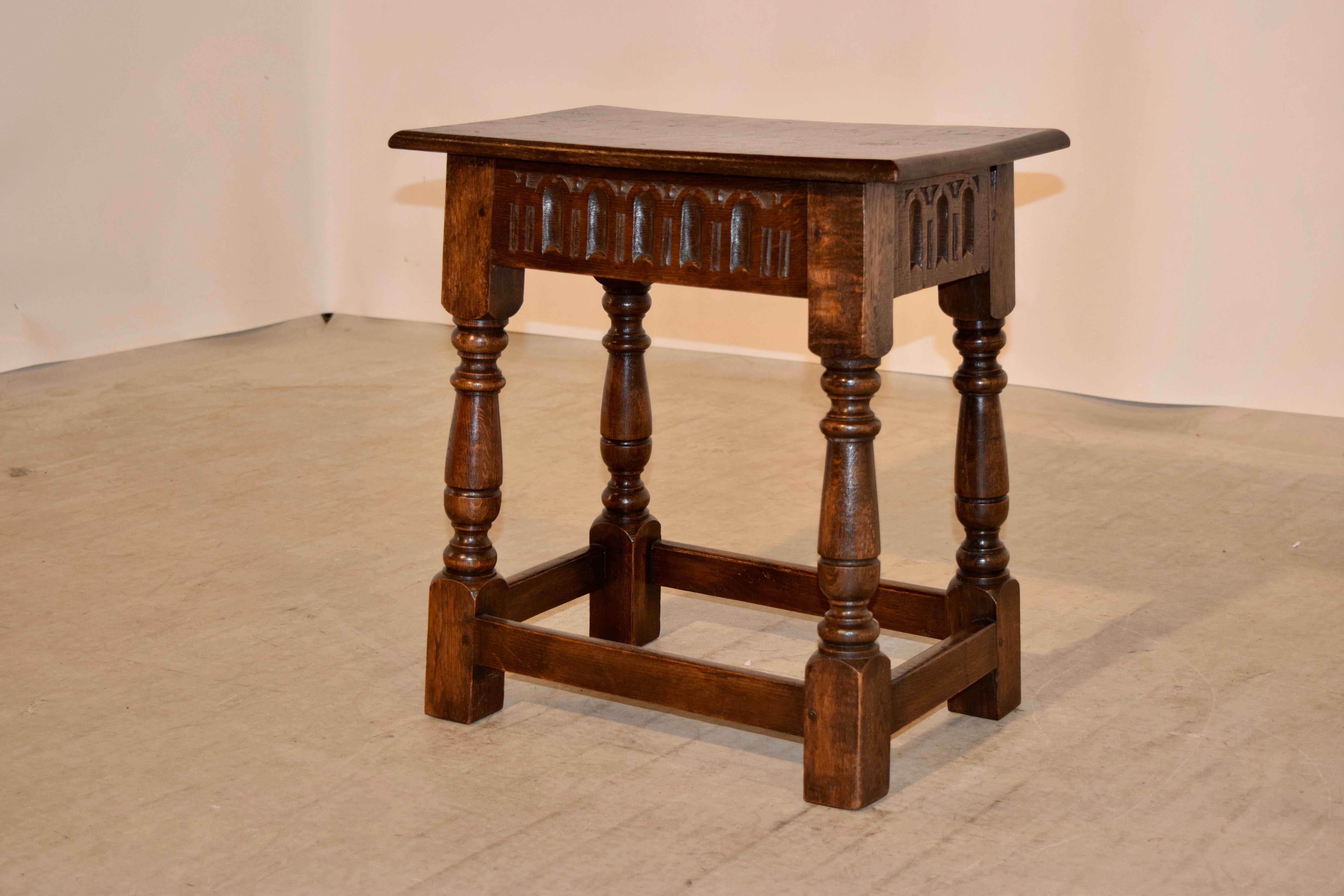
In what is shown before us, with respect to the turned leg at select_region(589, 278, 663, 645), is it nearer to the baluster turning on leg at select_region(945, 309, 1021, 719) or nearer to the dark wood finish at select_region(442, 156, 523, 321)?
the dark wood finish at select_region(442, 156, 523, 321)

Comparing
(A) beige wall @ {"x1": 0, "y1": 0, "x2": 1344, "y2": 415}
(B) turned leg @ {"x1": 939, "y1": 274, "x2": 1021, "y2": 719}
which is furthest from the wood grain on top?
(A) beige wall @ {"x1": 0, "y1": 0, "x2": 1344, "y2": 415}

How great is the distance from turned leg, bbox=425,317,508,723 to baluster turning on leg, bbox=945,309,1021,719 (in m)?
0.67

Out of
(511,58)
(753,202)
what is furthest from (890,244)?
(511,58)

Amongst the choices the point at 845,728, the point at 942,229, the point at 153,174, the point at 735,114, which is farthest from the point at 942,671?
the point at 153,174

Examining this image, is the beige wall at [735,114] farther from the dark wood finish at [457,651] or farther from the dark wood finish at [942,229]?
the dark wood finish at [457,651]

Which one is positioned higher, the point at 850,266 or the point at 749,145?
the point at 749,145

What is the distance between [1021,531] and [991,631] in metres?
1.05

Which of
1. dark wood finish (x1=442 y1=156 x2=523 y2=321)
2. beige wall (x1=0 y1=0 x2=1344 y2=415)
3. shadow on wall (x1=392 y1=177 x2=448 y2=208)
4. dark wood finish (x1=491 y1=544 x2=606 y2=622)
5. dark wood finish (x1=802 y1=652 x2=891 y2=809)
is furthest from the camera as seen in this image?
shadow on wall (x1=392 y1=177 x2=448 y2=208)

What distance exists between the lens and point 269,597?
2826 millimetres

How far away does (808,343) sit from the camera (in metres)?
2.19

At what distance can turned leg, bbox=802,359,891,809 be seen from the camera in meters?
1.90

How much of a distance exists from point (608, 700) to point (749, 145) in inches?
34.9

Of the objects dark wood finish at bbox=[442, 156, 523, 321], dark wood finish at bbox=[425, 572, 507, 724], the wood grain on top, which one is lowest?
dark wood finish at bbox=[425, 572, 507, 724]

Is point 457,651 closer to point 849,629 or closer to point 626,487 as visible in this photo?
point 626,487
